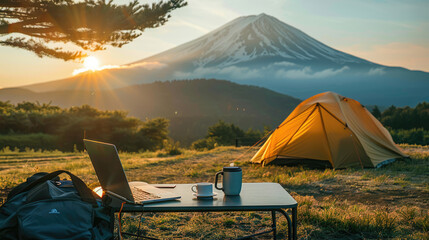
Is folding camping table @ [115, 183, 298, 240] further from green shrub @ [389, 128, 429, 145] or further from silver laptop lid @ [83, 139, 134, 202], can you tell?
green shrub @ [389, 128, 429, 145]

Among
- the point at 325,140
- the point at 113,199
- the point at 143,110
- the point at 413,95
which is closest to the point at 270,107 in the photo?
the point at 143,110

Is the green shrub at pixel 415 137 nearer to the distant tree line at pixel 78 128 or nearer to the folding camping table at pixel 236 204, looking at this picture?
the distant tree line at pixel 78 128

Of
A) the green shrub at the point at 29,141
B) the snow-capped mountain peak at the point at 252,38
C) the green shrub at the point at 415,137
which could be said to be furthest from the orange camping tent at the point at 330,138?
the snow-capped mountain peak at the point at 252,38

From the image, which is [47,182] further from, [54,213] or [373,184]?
[373,184]

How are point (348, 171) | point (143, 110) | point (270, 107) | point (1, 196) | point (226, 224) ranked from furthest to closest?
point (270, 107) < point (143, 110) < point (348, 171) < point (1, 196) < point (226, 224)

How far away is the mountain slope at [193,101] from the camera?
8150 centimetres

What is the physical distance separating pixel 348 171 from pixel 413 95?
198095mm

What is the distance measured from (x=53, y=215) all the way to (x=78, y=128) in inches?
1052

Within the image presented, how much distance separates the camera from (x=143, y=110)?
274 feet

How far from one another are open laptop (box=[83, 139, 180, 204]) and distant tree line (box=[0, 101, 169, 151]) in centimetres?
2307

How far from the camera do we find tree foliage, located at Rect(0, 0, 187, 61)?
760 cm

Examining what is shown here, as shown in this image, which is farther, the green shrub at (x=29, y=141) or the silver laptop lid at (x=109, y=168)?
the green shrub at (x=29, y=141)

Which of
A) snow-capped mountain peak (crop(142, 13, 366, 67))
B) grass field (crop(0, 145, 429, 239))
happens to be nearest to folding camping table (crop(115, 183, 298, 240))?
grass field (crop(0, 145, 429, 239))

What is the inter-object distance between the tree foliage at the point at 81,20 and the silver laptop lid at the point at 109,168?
6.22 metres
